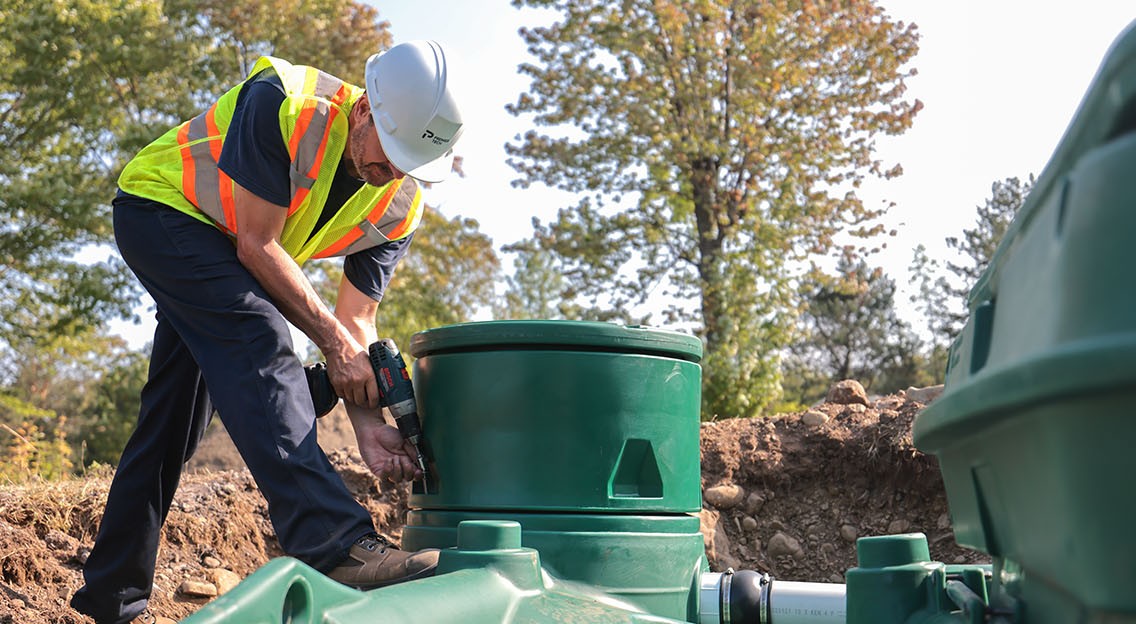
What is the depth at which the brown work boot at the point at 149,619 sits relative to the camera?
344cm

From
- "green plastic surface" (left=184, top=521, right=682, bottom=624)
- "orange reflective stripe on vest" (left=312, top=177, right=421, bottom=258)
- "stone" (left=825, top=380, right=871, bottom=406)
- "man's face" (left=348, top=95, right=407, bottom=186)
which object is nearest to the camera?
"green plastic surface" (left=184, top=521, right=682, bottom=624)

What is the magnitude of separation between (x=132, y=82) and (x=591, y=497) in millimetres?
13882

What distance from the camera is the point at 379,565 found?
7.76ft

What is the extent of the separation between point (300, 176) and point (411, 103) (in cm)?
38

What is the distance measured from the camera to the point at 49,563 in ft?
12.0

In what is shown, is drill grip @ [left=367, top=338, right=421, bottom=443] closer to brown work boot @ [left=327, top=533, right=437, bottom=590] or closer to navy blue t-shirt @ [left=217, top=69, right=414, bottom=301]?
brown work boot @ [left=327, top=533, right=437, bottom=590]

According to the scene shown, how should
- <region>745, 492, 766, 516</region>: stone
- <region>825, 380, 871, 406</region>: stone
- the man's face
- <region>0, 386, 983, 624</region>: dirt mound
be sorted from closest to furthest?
the man's face, <region>0, 386, 983, 624</region>: dirt mound, <region>745, 492, 766, 516</region>: stone, <region>825, 380, 871, 406</region>: stone

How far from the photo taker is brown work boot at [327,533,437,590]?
2281 millimetres

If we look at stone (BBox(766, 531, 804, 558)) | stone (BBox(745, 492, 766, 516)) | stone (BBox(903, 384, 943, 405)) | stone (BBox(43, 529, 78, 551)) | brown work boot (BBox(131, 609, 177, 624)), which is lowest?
Result: brown work boot (BBox(131, 609, 177, 624))

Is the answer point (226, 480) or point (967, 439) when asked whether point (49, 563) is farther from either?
point (967, 439)

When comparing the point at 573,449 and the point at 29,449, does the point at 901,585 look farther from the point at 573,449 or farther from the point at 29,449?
the point at 29,449

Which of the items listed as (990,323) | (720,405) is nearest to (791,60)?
(720,405)

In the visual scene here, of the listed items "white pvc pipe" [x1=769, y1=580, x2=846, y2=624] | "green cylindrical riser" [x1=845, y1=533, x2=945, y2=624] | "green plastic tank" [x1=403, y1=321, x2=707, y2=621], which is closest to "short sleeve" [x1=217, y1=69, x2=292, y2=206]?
"green plastic tank" [x1=403, y1=321, x2=707, y2=621]

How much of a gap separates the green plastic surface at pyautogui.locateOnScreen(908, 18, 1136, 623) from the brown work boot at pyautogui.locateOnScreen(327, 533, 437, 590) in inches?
55.7
